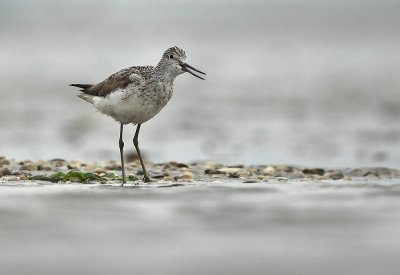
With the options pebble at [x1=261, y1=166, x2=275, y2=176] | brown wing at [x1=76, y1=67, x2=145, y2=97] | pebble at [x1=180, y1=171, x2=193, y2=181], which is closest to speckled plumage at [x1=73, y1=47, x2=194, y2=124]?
brown wing at [x1=76, y1=67, x2=145, y2=97]

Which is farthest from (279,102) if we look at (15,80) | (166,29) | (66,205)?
(166,29)

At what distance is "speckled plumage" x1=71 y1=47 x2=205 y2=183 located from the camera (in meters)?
9.34

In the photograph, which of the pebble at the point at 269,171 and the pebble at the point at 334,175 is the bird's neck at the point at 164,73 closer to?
the pebble at the point at 269,171

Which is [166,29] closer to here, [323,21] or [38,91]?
[323,21]

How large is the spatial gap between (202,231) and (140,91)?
13.2 feet

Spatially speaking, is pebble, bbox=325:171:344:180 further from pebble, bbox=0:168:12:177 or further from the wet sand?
pebble, bbox=0:168:12:177

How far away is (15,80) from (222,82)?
6.33 metres

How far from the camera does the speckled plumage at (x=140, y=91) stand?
30.7ft

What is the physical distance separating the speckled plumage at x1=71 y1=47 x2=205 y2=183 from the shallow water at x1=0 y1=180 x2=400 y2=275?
85.1 inches

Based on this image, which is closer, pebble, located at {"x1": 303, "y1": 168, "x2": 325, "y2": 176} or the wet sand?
the wet sand

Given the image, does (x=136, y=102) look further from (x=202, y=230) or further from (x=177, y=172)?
(x=202, y=230)

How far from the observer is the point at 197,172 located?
407 inches

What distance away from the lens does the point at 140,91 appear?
9.33 metres

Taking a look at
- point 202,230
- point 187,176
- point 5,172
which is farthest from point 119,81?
point 202,230
